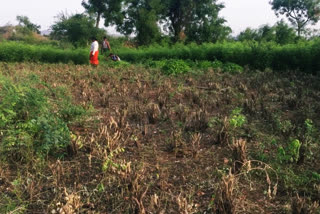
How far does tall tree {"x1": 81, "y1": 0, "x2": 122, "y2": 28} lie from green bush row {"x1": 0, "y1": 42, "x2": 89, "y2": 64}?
16.2 metres

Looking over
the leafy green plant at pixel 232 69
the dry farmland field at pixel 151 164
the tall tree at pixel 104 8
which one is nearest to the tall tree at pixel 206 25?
the tall tree at pixel 104 8

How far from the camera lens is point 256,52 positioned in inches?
496

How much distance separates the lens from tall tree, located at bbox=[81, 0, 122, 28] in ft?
114

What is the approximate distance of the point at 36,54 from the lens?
19.2m

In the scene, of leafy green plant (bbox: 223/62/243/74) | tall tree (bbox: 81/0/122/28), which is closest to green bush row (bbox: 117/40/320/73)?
leafy green plant (bbox: 223/62/243/74)

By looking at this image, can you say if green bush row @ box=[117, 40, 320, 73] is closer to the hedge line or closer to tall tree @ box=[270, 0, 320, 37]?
the hedge line

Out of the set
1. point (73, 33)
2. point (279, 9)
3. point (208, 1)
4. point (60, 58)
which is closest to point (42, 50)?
point (60, 58)

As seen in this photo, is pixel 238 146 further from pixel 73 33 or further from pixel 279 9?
pixel 279 9

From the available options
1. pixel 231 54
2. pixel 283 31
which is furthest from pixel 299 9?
pixel 231 54

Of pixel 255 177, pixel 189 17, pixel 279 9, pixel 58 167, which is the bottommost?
pixel 58 167

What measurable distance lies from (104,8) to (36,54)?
1833cm

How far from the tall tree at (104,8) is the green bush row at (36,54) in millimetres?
16210

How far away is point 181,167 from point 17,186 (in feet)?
5.49

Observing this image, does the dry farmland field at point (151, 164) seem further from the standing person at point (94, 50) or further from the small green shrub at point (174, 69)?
the standing person at point (94, 50)
